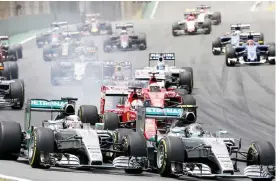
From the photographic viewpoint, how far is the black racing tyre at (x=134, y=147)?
833 inches

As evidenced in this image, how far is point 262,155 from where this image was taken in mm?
21281

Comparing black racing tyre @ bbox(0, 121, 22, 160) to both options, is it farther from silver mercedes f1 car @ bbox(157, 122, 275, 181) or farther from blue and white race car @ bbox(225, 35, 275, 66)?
blue and white race car @ bbox(225, 35, 275, 66)

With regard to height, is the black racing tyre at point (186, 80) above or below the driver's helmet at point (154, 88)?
below

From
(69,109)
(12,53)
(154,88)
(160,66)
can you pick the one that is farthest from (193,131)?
(12,53)

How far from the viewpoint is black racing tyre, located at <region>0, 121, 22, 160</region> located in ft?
71.9

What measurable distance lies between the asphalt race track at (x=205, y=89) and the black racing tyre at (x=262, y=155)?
2289 mm

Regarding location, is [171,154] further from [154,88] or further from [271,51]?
[271,51]

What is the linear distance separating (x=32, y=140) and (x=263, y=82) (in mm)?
23726

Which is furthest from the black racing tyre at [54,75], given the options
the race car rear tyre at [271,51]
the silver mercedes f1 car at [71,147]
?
the silver mercedes f1 car at [71,147]

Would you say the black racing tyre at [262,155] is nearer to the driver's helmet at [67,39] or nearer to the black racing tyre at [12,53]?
the black racing tyre at [12,53]

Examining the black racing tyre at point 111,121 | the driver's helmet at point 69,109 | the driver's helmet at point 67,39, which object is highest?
the driver's helmet at point 67,39

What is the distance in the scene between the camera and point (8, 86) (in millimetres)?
34312

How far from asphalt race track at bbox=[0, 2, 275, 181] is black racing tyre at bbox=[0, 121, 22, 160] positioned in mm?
410

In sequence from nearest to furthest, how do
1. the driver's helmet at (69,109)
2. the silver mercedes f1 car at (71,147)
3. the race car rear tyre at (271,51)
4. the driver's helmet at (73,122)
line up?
the silver mercedes f1 car at (71,147)
the driver's helmet at (73,122)
the driver's helmet at (69,109)
the race car rear tyre at (271,51)
